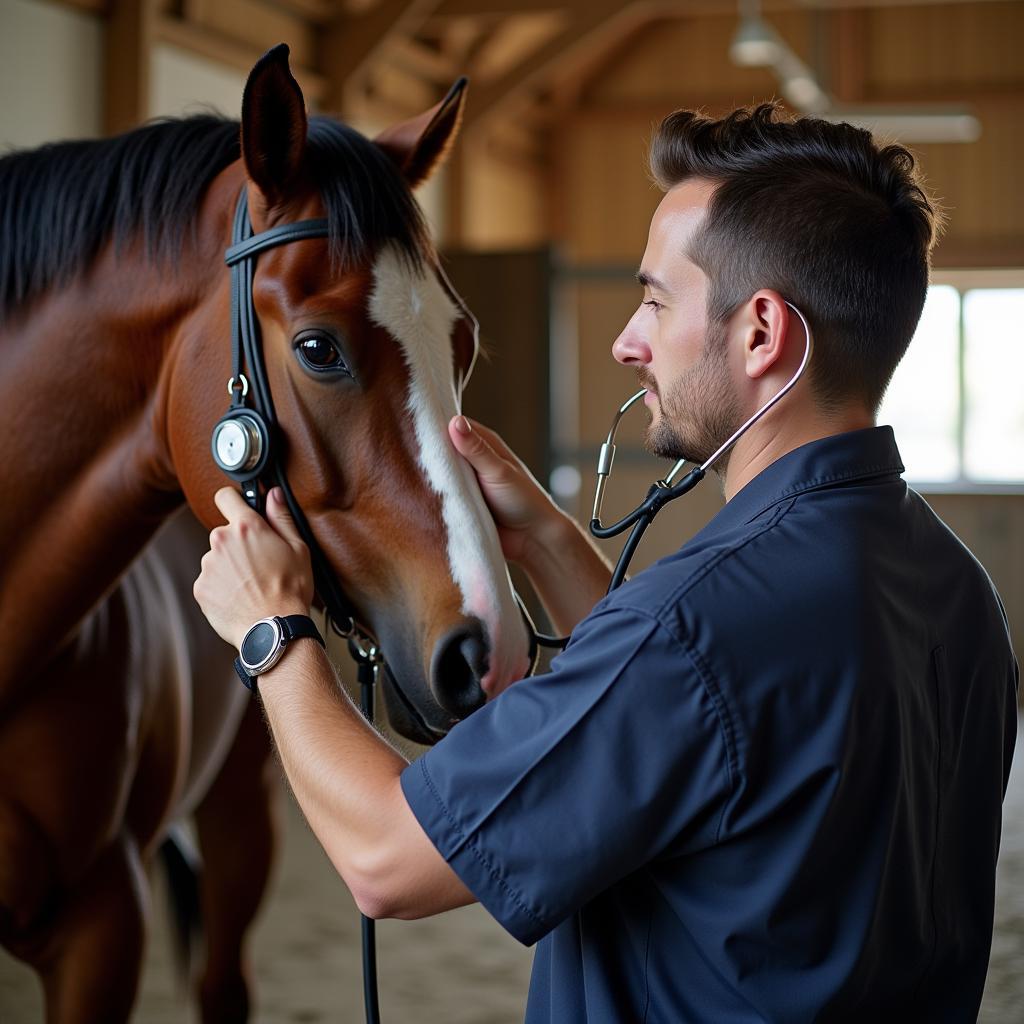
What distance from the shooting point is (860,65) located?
26.7ft

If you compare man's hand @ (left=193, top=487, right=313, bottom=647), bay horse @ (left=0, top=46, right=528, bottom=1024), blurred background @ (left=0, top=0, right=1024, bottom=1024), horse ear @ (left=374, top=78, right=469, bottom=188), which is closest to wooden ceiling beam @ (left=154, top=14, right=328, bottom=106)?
blurred background @ (left=0, top=0, right=1024, bottom=1024)

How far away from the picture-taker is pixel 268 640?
0.98 metres

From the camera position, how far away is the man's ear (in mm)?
891

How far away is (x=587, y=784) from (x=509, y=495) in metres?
0.54

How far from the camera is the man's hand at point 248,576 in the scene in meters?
1.02

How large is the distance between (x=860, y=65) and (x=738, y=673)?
27.2 feet

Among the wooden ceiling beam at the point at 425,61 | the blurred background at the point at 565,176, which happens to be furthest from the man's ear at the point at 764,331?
the wooden ceiling beam at the point at 425,61

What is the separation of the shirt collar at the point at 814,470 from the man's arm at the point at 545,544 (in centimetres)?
40

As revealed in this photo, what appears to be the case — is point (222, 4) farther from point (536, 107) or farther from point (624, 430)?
point (536, 107)

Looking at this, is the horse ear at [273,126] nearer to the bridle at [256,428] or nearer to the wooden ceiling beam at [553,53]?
the bridle at [256,428]

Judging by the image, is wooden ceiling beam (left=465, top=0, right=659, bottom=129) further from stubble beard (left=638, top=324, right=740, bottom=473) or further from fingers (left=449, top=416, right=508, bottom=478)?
stubble beard (left=638, top=324, right=740, bottom=473)

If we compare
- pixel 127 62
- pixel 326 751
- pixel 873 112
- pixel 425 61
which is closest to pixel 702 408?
pixel 326 751

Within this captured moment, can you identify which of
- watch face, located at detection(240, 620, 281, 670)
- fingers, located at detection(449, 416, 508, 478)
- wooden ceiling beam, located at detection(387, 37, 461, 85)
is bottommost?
watch face, located at detection(240, 620, 281, 670)

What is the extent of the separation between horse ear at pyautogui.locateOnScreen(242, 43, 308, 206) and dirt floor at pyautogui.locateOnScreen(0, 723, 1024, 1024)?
189 centimetres
